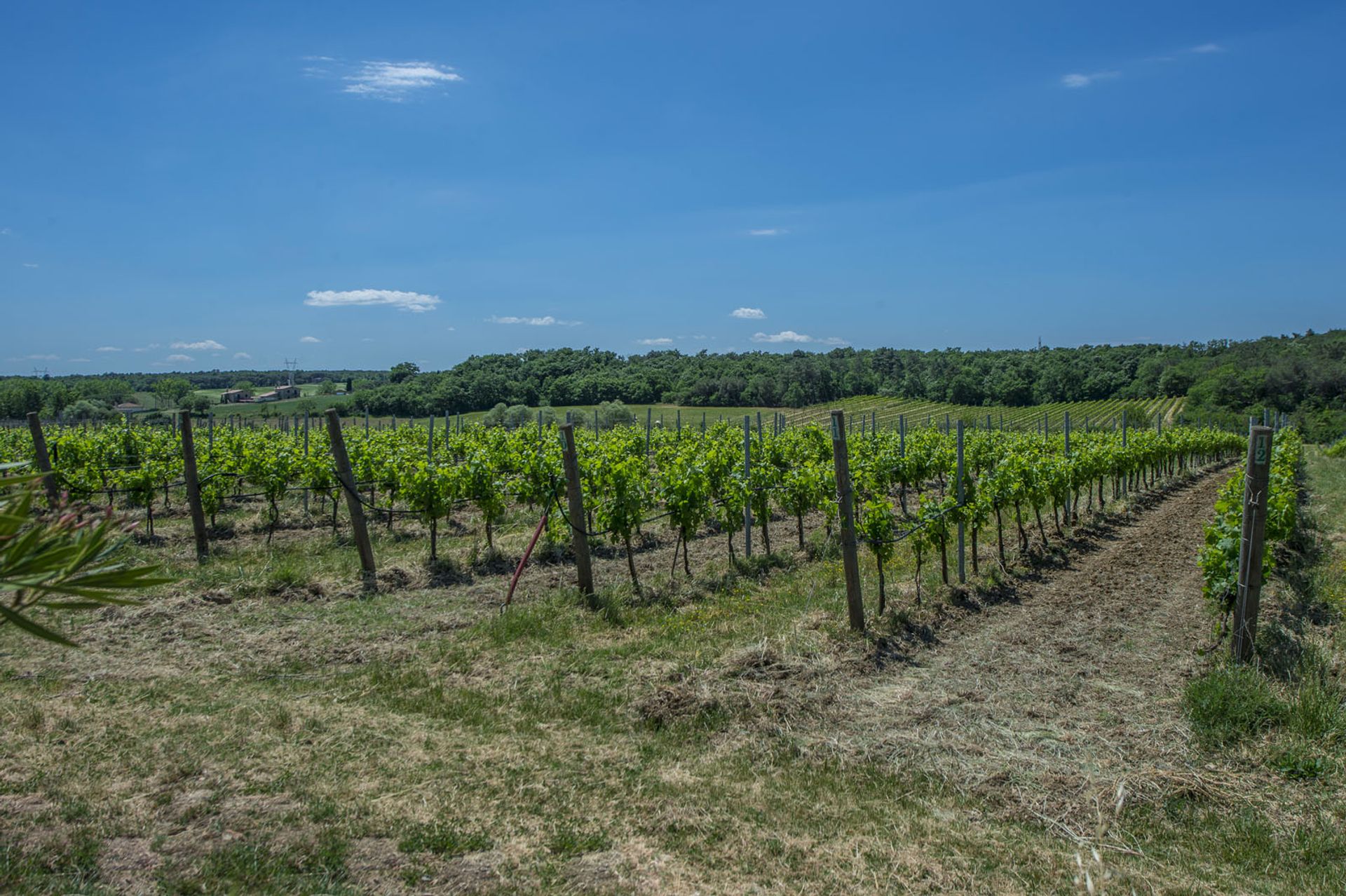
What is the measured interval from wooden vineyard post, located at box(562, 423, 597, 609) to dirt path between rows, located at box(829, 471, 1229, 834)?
334cm

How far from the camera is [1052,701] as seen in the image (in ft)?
18.7

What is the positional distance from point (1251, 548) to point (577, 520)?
19.2 ft

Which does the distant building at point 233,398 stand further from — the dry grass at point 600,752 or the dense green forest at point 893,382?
the dry grass at point 600,752

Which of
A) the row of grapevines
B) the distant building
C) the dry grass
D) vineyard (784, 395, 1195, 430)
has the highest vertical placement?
the distant building

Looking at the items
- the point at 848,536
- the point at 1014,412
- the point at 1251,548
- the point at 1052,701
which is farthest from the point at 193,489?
the point at 1014,412

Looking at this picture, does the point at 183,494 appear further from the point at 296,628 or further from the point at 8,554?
the point at 8,554

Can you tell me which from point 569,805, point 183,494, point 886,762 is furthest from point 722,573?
point 183,494

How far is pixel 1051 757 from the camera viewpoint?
4.80 meters

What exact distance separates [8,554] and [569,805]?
10.4ft

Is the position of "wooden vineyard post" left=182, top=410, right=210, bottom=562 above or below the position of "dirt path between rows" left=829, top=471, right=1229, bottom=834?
above

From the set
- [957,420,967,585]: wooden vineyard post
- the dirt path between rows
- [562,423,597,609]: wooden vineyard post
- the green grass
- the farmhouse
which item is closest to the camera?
the dirt path between rows

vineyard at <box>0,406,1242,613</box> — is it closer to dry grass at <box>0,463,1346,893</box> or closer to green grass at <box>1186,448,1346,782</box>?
dry grass at <box>0,463,1346,893</box>

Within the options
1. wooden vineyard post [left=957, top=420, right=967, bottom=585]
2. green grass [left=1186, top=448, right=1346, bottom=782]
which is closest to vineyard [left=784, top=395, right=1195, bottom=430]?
wooden vineyard post [left=957, top=420, right=967, bottom=585]

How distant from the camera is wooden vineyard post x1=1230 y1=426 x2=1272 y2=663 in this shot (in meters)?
5.76
